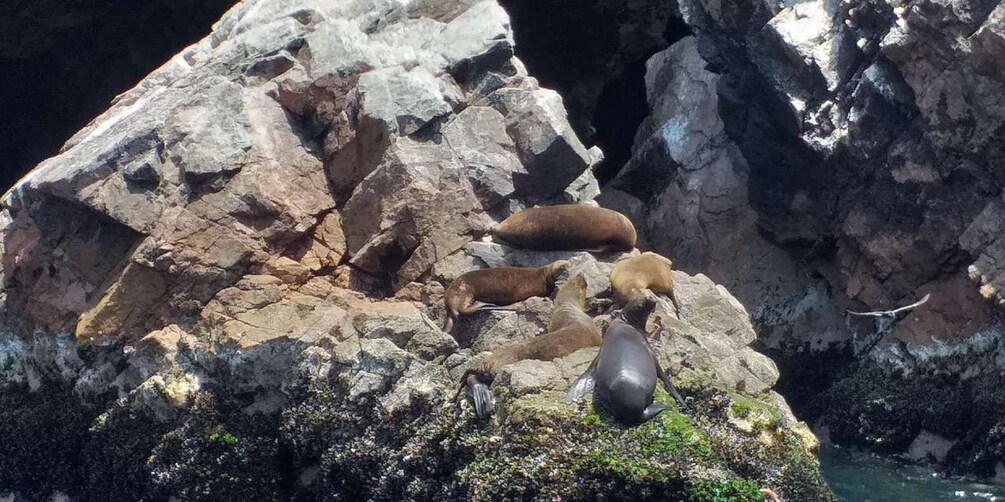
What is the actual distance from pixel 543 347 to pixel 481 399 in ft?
2.08

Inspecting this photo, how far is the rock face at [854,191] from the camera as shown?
1047 centimetres

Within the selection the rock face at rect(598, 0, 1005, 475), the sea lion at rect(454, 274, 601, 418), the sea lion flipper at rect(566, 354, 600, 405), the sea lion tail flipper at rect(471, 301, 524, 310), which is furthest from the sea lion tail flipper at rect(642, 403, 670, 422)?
the rock face at rect(598, 0, 1005, 475)

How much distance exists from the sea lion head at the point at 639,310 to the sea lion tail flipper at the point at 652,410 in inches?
38.5

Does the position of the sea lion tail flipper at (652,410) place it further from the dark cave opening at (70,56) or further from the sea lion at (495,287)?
the dark cave opening at (70,56)

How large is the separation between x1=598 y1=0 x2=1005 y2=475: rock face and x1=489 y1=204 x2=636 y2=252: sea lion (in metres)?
3.17

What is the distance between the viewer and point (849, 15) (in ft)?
37.4

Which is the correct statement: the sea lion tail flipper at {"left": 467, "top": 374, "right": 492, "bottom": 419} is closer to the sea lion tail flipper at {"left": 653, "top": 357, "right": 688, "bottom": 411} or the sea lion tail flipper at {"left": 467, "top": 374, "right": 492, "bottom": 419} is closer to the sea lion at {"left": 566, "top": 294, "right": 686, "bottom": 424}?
the sea lion at {"left": 566, "top": 294, "right": 686, "bottom": 424}

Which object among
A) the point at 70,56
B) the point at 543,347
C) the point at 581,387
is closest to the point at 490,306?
the point at 543,347

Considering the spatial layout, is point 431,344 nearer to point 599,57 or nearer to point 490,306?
point 490,306

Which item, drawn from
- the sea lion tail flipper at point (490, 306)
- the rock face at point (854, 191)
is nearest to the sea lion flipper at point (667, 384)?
the sea lion tail flipper at point (490, 306)

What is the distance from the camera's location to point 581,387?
6.95 meters

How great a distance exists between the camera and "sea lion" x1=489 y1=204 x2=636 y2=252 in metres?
9.31

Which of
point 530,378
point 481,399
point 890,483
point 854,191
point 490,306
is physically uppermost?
Result: point 530,378

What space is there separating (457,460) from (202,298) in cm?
254
